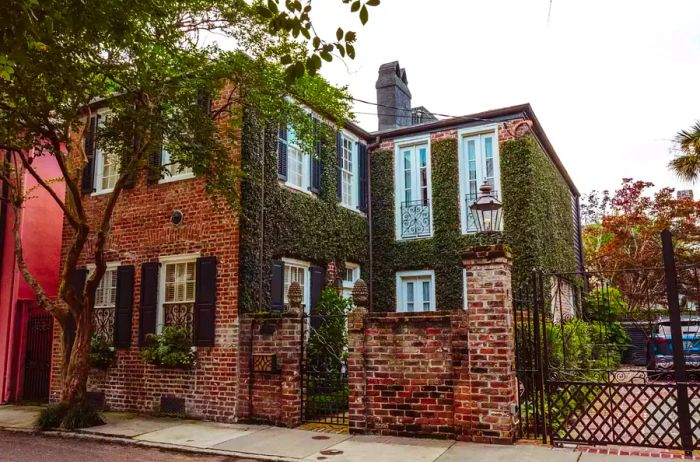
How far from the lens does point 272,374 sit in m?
8.86

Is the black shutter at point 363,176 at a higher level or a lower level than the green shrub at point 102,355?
higher

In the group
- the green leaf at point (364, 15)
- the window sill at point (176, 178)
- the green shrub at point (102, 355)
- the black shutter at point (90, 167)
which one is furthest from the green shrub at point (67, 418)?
the green leaf at point (364, 15)

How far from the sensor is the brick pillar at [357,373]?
307 inches

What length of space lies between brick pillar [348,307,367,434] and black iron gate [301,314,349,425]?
51 cm

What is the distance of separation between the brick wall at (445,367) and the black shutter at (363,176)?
6345mm

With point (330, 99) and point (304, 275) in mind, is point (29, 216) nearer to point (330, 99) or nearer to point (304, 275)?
point (304, 275)

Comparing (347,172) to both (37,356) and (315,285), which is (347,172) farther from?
(37,356)

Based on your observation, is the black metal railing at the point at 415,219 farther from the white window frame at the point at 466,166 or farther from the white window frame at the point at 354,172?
the white window frame at the point at 354,172

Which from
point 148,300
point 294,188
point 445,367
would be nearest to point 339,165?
point 294,188

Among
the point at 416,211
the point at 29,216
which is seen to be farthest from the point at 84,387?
the point at 416,211

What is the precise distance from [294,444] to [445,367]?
220cm

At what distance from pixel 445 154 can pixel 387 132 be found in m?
1.60

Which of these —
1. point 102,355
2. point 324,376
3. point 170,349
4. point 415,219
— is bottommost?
point 324,376

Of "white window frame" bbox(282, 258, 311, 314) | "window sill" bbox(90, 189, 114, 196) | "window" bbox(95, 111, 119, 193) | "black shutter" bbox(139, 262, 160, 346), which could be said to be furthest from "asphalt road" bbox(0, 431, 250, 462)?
"window" bbox(95, 111, 119, 193)
